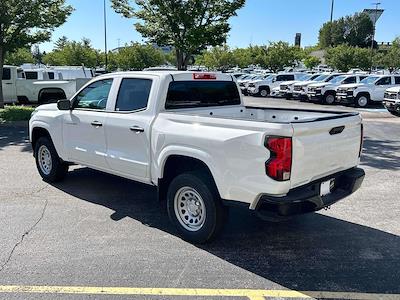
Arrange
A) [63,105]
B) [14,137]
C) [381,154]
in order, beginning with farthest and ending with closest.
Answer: [14,137] < [381,154] < [63,105]

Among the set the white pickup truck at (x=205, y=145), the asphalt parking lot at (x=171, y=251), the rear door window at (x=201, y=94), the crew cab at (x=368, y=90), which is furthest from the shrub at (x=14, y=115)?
the crew cab at (x=368, y=90)

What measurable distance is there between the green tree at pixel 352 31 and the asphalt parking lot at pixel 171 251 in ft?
322

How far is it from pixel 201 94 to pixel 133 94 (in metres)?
0.89

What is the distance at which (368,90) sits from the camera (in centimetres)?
2105

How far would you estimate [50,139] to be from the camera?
253 inches

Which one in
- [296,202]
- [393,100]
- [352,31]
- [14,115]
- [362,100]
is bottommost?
[14,115]

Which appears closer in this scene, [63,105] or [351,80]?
[63,105]

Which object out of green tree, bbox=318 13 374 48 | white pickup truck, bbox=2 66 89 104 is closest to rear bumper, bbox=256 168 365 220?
white pickup truck, bbox=2 66 89 104

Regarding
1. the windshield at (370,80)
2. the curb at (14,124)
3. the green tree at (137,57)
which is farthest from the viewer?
the green tree at (137,57)

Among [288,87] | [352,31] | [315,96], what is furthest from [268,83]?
[352,31]

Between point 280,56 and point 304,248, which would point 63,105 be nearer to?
point 304,248

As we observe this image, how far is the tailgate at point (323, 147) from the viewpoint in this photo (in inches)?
143

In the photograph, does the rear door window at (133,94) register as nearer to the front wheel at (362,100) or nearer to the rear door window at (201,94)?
the rear door window at (201,94)

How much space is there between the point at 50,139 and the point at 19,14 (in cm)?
909
